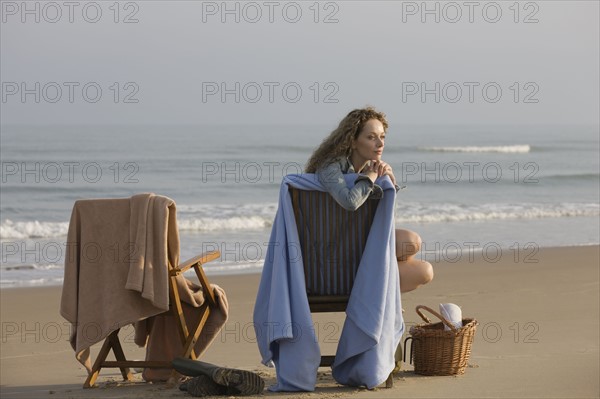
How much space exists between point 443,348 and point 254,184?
18.8 m

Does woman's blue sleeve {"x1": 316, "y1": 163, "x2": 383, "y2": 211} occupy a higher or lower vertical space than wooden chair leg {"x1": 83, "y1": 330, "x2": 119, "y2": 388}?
higher

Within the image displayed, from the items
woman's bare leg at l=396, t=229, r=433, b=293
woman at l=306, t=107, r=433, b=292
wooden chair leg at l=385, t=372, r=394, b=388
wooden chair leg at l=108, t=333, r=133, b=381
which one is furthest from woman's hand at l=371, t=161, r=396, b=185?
wooden chair leg at l=108, t=333, r=133, b=381

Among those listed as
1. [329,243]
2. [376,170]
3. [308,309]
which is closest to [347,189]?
[376,170]

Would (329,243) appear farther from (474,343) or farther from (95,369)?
(474,343)

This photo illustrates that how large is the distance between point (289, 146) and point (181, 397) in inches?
1290

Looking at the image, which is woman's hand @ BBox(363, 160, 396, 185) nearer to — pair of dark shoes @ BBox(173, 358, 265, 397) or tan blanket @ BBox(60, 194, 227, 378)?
tan blanket @ BBox(60, 194, 227, 378)

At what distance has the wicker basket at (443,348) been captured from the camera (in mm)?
5695

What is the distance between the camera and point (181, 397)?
5.23 m

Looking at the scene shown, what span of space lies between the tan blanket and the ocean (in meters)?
4.58

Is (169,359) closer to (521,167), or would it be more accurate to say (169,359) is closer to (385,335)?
(385,335)

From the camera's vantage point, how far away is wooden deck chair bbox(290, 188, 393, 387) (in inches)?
212

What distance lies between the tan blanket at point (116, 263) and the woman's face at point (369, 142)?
1038mm

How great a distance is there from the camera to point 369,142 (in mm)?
5570

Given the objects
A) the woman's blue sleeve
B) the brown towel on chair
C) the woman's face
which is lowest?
the brown towel on chair
